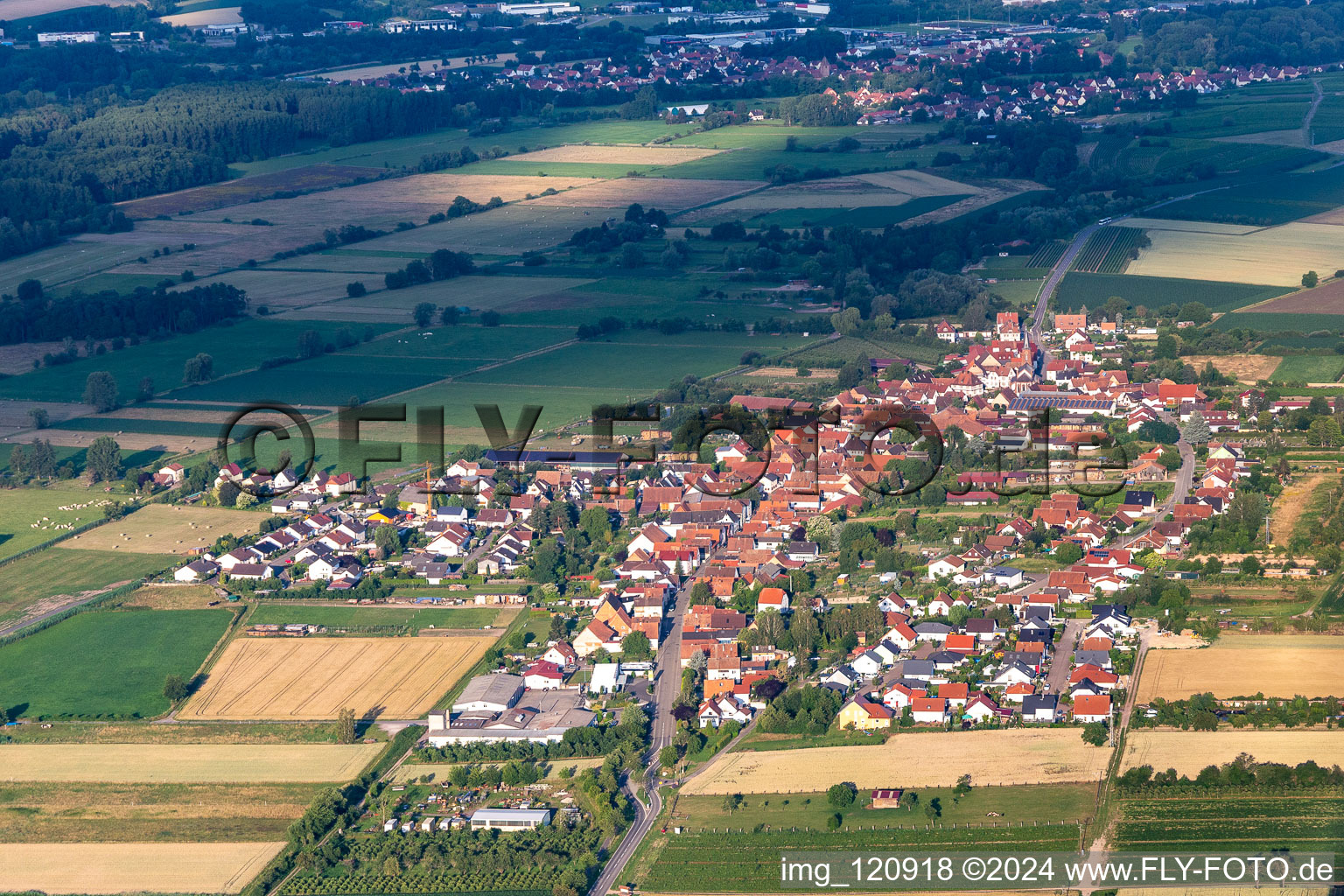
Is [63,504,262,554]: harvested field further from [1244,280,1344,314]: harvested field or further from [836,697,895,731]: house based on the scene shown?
[1244,280,1344,314]: harvested field

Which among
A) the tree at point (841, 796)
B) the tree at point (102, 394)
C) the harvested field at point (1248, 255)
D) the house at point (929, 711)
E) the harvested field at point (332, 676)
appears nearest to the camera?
the tree at point (841, 796)

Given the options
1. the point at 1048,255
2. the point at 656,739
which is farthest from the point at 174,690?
the point at 1048,255

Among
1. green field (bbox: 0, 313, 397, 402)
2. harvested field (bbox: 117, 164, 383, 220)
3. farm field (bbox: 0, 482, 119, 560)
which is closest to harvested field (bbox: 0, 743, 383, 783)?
farm field (bbox: 0, 482, 119, 560)

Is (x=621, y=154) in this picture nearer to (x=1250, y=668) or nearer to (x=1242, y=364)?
(x=1242, y=364)

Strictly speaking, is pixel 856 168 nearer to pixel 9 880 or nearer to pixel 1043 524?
pixel 1043 524

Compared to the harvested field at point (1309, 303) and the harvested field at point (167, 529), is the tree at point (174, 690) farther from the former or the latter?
the harvested field at point (1309, 303)

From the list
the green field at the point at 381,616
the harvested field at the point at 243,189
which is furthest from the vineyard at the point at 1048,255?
the green field at the point at 381,616

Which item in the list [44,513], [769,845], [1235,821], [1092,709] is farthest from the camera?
[44,513]
